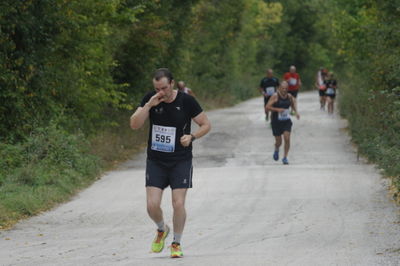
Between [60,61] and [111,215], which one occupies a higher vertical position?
[60,61]

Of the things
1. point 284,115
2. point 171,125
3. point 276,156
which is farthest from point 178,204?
point 276,156

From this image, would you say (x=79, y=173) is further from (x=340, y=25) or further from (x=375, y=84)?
(x=340, y=25)

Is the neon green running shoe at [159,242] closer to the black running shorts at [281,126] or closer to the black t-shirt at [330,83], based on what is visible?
the black running shorts at [281,126]

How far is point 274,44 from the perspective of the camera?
2778 inches

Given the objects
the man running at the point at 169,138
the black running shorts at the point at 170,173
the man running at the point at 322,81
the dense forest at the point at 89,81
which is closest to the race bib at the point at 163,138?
the man running at the point at 169,138

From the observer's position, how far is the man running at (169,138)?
8516 mm

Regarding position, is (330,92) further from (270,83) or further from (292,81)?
(270,83)

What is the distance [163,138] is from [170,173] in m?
0.42

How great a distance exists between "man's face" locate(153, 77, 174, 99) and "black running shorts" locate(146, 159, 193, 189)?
0.74 m

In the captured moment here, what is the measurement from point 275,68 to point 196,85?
30.9 m

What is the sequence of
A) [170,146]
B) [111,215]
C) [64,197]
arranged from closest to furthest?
[170,146] → [111,215] → [64,197]

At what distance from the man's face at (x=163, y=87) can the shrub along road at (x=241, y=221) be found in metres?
1.69

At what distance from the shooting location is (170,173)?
8859mm

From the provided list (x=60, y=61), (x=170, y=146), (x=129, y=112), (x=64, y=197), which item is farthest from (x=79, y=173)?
(x=129, y=112)
